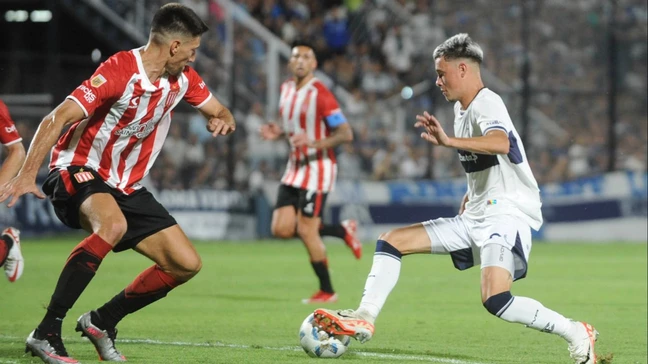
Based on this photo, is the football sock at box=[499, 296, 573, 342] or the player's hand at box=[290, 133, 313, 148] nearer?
the football sock at box=[499, 296, 573, 342]

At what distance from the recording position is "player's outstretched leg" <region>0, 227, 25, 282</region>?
8.06 meters

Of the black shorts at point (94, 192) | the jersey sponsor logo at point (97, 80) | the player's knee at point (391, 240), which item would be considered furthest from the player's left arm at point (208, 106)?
the player's knee at point (391, 240)

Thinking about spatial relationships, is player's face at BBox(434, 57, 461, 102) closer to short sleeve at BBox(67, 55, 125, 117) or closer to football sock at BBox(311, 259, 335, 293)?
short sleeve at BBox(67, 55, 125, 117)

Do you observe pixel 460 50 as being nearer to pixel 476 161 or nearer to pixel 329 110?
pixel 476 161

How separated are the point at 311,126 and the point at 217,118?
13.1 ft

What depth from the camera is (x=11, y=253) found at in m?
8.12

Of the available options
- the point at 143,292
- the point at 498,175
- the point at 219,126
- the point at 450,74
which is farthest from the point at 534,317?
the point at 143,292

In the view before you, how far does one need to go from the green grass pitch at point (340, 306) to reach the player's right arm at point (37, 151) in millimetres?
1103

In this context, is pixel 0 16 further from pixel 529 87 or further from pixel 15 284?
pixel 15 284

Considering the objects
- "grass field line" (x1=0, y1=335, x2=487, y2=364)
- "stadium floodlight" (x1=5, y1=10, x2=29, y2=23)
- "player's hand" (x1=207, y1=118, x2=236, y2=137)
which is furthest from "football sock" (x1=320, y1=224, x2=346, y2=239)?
"stadium floodlight" (x1=5, y1=10, x2=29, y2=23)

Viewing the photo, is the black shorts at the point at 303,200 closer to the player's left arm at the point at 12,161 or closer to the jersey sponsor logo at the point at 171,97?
the player's left arm at the point at 12,161

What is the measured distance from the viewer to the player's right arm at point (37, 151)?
5797mm

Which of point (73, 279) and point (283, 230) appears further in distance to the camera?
point (283, 230)

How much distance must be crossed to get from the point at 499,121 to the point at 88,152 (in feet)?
8.23
